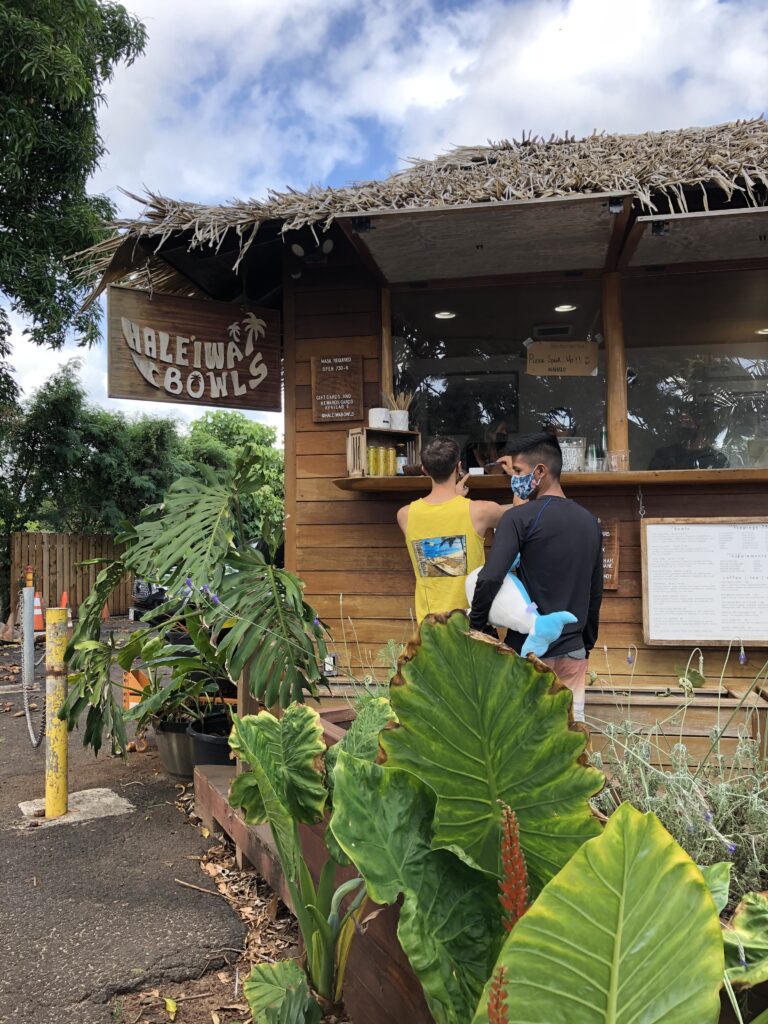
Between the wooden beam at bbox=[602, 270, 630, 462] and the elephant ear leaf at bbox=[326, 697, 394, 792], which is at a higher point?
the wooden beam at bbox=[602, 270, 630, 462]

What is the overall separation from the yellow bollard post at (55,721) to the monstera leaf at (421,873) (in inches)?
123

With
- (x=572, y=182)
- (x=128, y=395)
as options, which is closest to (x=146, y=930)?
(x=128, y=395)

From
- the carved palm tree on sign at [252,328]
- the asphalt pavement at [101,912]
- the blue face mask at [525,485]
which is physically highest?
the carved palm tree on sign at [252,328]

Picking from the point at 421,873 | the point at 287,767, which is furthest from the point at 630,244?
the point at 421,873

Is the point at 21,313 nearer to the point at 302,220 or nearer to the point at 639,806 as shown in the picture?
the point at 302,220

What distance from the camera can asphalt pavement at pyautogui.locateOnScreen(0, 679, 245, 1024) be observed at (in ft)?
7.64

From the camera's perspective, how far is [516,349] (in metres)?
5.40

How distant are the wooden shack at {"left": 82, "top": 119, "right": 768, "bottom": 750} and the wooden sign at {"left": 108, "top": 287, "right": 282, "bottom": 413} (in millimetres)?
159

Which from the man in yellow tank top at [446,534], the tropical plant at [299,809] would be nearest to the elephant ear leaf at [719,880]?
the tropical plant at [299,809]

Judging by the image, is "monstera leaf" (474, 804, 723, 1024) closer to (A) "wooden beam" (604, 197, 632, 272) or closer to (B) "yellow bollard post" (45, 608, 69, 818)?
(B) "yellow bollard post" (45, 608, 69, 818)

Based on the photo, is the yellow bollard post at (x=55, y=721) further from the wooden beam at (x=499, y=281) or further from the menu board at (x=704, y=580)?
the menu board at (x=704, y=580)

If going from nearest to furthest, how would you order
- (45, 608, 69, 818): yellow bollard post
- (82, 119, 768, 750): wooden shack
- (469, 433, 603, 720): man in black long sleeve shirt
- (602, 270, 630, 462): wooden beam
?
(469, 433, 603, 720): man in black long sleeve shirt, (45, 608, 69, 818): yellow bollard post, (82, 119, 768, 750): wooden shack, (602, 270, 630, 462): wooden beam

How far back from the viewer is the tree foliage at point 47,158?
9734mm

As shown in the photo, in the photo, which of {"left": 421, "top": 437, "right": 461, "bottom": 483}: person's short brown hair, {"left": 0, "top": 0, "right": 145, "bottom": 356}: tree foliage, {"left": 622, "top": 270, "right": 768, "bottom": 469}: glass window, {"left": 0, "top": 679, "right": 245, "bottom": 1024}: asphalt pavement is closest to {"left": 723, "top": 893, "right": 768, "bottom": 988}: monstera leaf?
{"left": 0, "top": 679, "right": 245, "bottom": 1024}: asphalt pavement
